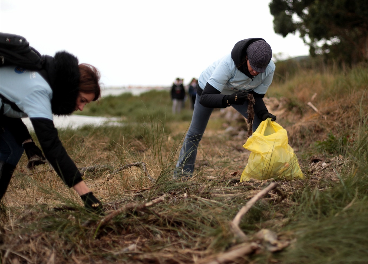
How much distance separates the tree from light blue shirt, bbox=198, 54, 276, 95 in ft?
19.4

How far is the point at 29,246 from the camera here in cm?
181

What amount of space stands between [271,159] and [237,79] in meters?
0.75

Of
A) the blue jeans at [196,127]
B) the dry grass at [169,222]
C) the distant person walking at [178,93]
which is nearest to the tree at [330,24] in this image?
the distant person walking at [178,93]

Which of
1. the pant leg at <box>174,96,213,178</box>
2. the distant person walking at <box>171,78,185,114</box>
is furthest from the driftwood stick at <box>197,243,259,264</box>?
the distant person walking at <box>171,78,185,114</box>

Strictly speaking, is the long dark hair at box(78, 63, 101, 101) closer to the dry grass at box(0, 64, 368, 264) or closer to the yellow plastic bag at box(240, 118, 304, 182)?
the dry grass at box(0, 64, 368, 264)

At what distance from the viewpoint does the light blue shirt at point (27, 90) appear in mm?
1885

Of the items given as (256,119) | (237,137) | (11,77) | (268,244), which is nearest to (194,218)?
(268,244)

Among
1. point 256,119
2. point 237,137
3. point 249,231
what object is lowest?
point 237,137

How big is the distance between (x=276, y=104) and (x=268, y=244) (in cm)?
573

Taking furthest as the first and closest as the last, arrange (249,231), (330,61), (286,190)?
(330,61) < (286,190) < (249,231)

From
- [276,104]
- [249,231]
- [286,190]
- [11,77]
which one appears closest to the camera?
[249,231]

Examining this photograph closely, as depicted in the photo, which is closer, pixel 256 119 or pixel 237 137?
pixel 256 119

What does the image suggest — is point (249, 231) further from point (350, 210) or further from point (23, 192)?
point (23, 192)

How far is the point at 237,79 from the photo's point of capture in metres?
3.03
